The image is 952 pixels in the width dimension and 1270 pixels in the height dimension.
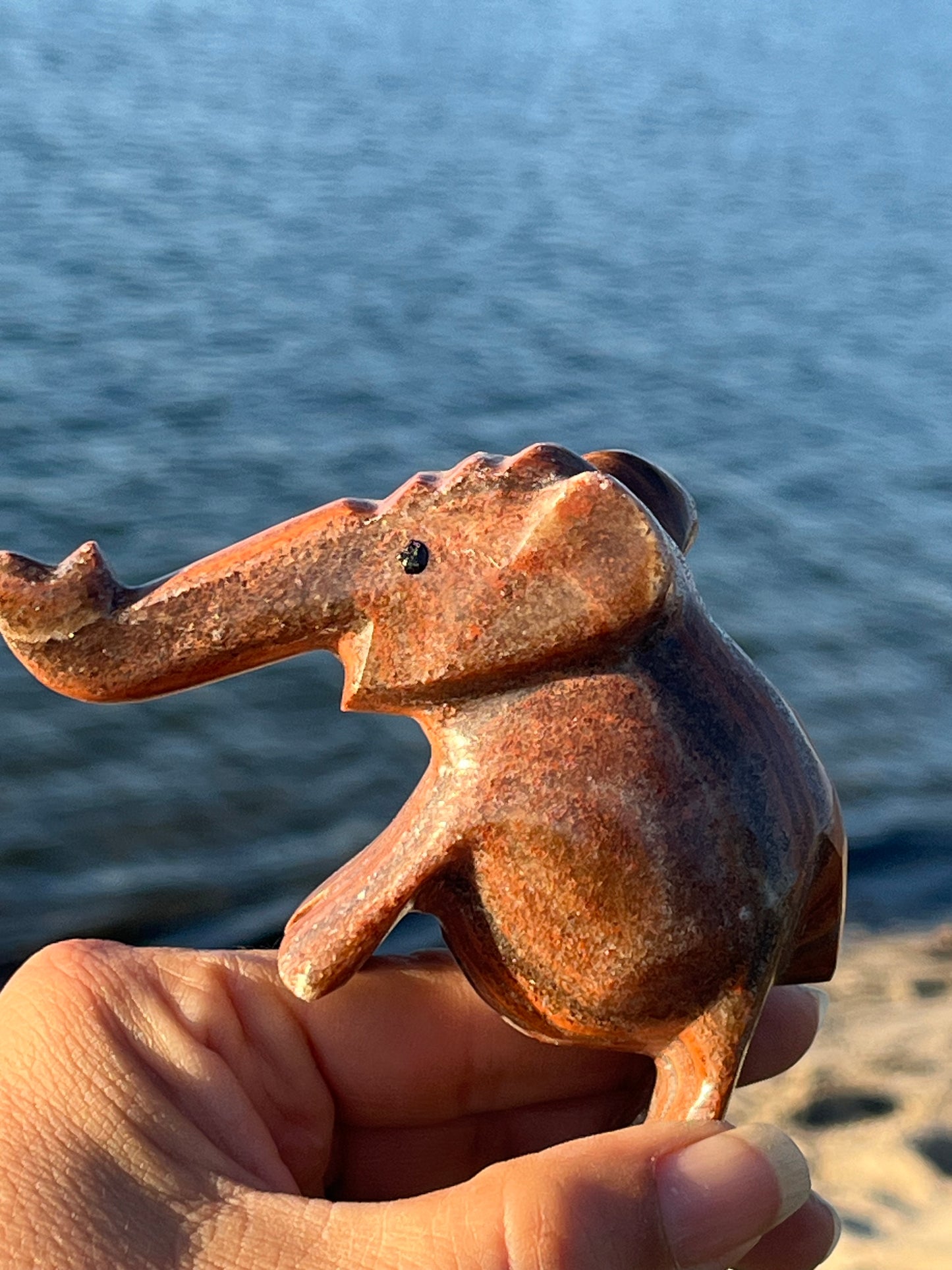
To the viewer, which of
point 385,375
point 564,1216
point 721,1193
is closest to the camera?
point 564,1216

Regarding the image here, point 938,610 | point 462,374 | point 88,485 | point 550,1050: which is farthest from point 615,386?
point 550,1050

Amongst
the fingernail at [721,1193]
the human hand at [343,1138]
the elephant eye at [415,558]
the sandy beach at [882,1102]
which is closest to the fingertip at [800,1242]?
the human hand at [343,1138]

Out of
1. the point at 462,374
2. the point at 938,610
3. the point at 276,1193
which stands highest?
the point at 276,1193

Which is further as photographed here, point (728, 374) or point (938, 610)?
point (728, 374)

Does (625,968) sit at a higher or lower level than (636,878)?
lower

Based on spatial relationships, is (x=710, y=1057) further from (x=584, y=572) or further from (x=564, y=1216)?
(x=584, y=572)

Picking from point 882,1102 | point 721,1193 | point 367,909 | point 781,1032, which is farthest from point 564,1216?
point 882,1102

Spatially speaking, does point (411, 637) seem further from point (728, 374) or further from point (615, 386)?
Result: point (728, 374)

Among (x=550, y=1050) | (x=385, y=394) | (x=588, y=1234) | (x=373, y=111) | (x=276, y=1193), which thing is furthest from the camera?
(x=373, y=111)

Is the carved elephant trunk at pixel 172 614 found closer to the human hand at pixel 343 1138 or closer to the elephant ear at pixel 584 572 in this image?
the elephant ear at pixel 584 572
